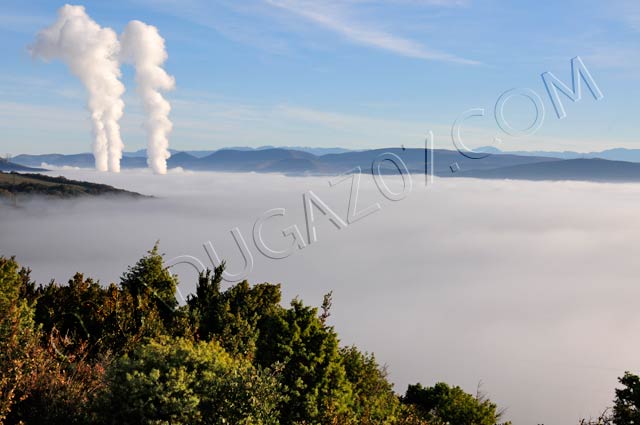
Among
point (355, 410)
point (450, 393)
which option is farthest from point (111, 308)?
point (450, 393)

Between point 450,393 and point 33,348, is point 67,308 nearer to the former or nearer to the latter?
point 33,348

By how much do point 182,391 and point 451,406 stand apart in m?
45.7

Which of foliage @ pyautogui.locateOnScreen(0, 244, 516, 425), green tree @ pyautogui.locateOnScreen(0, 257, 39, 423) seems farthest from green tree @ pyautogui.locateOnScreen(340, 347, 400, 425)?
green tree @ pyautogui.locateOnScreen(0, 257, 39, 423)

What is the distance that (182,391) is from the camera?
68.8ft

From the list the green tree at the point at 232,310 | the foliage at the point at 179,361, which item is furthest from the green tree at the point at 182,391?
the green tree at the point at 232,310

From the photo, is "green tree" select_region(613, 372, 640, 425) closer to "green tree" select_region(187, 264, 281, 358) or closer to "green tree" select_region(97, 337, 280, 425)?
"green tree" select_region(187, 264, 281, 358)

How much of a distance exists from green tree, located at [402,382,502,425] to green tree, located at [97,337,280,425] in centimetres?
3666

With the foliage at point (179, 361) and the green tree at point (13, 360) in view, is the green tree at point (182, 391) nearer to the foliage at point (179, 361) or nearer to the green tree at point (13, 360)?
the foliage at point (179, 361)

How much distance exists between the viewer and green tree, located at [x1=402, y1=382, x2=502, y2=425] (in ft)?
191

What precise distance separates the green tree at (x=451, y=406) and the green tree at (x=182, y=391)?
36662 mm

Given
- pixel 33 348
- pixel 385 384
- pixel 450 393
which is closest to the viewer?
pixel 33 348

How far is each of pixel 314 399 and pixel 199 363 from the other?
44.3 ft

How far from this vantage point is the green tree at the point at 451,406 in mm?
58156

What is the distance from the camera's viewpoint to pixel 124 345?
3784 cm
